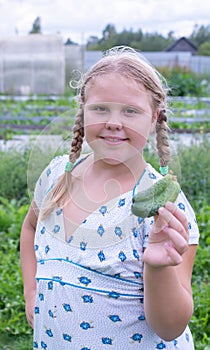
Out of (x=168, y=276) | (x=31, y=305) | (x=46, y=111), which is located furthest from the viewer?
(x=46, y=111)

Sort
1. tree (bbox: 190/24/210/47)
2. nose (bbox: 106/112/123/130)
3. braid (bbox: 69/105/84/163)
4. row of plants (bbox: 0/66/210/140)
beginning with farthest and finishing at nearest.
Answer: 1. tree (bbox: 190/24/210/47)
2. row of plants (bbox: 0/66/210/140)
3. braid (bbox: 69/105/84/163)
4. nose (bbox: 106/112/123/130)

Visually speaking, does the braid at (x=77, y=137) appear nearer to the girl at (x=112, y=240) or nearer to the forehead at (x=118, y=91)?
the girl at (x=112, y=240)

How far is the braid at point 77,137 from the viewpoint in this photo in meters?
1.68

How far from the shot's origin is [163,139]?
161cm

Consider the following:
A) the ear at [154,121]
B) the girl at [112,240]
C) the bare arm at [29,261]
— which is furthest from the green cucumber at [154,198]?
the bare arm at [29,261]

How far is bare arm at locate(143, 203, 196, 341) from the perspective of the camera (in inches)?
51.1

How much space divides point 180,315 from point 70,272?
0.30 meters

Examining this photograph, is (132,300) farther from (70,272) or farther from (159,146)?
(159,146)

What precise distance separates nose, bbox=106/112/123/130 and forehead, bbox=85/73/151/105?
0.11ft

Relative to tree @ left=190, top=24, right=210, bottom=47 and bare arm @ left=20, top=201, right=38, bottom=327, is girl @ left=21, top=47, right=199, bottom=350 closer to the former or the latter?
bare arm @ left=20, top=201, right=38, bottom=327

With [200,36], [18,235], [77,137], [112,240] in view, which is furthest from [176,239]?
[200,36]

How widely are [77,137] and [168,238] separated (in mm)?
499

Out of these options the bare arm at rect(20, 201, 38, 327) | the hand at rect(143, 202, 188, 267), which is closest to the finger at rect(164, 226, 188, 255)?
the hand at rect(143, 202, 188, 267)

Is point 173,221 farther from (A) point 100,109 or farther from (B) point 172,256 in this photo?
(A) point 100,109
